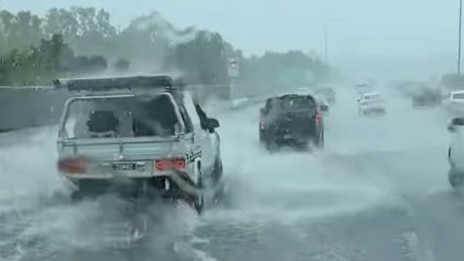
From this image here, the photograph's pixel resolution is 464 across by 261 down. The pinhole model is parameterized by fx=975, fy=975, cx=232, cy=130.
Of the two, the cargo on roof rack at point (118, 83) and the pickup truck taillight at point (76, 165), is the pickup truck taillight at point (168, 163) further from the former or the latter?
the cargo on roof rack at point (118, 83)

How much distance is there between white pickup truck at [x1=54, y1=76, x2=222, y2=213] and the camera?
1275 cm

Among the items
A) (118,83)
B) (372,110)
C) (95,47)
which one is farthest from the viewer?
(372,110)

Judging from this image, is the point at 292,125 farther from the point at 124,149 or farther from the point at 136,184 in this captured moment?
the point at 124,149

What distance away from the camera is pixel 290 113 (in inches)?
1091

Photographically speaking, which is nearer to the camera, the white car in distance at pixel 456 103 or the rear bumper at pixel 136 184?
the rear bumper at pixel 136 184

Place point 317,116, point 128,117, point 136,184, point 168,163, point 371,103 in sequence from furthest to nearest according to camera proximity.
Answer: point 371,103, point 317,116, point 128,117, point 136,184, point 168,163

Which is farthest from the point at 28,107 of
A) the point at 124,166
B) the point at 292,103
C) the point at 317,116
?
the point at 124,166

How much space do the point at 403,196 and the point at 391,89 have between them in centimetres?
4600

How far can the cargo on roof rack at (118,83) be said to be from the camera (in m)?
13.2

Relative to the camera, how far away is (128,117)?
43.6 feet

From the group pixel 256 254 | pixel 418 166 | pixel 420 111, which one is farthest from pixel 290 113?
pixel 420 111

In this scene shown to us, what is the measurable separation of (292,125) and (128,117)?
14.5 meters

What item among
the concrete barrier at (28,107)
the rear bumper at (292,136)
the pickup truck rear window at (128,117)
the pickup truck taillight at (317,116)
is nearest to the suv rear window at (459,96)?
the concrete barrier at (28,107)

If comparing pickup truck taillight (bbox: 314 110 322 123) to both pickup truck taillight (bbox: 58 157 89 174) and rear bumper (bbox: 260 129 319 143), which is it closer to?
rear bumper (bbox: 260 129 319 143)
